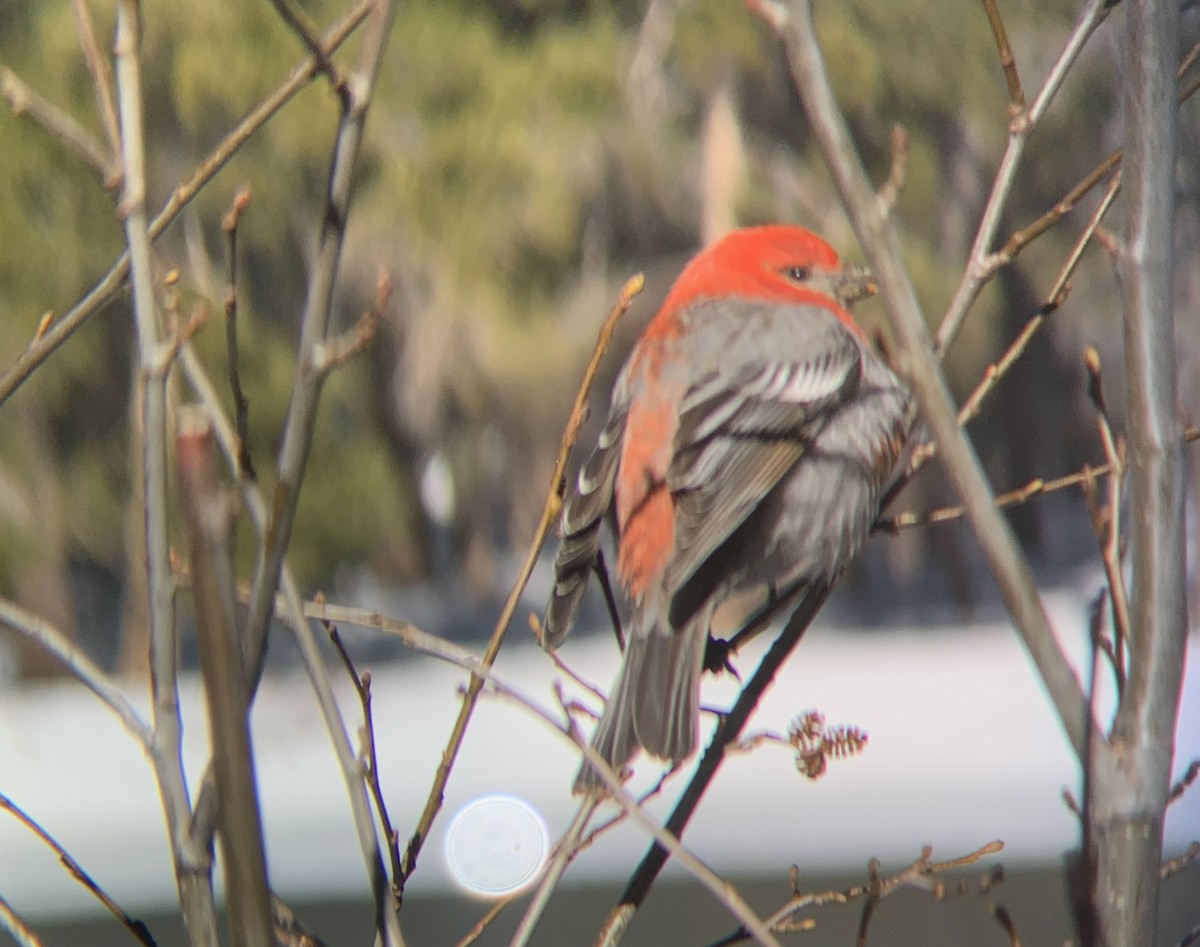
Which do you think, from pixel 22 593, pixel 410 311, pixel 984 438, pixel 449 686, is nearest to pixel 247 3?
pixel 410 311

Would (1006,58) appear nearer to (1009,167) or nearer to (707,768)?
(1009,167)

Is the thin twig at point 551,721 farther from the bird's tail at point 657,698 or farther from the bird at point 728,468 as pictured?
the bird at point 728,468

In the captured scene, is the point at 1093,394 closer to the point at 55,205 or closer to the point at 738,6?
the point at 55,205

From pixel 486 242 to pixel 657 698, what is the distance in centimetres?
543

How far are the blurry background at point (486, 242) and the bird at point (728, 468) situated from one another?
402 cm

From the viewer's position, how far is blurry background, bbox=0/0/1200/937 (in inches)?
→ 231

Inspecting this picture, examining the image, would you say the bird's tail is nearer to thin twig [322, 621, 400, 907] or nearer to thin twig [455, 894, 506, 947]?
thin twig [455, 894, 506, 947]

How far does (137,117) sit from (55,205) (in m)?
5.31

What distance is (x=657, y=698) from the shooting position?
140 centimetres

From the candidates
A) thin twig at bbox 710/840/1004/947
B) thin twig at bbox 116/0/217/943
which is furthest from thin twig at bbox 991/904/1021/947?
thin twig at bbox 116/0/217/943

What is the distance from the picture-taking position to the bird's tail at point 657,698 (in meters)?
1.33

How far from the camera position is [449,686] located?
638 cm

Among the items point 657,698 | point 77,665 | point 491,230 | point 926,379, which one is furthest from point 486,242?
point 926,379

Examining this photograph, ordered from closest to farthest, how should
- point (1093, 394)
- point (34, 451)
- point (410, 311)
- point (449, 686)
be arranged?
point (1093, 394) < point (34, 451) < point (449, 686) < point (410, 311)
